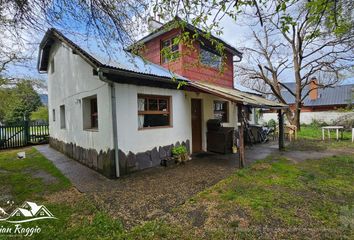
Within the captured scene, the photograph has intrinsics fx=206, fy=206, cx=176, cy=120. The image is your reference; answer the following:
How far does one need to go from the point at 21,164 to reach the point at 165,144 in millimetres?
6028

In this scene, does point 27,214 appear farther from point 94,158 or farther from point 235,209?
point 235,209

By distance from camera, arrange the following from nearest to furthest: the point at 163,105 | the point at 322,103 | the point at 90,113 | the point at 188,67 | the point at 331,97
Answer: the point at 163,105 < the point at 90,113 < the point at 188,67 < the point at 322,103 < the point at 331,97

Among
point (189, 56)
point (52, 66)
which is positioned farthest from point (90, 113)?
point (52, 66)

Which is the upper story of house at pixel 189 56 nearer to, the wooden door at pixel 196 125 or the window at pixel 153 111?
the wooden door at pixel 196 125

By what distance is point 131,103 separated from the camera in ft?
21.9

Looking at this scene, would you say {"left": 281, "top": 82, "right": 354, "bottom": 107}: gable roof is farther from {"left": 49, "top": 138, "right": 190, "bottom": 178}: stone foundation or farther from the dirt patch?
the dirt patch

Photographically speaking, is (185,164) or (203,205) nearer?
(203,205)

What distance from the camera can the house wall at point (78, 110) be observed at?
6375mm

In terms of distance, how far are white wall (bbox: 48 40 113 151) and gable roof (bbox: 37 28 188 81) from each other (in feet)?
1.72

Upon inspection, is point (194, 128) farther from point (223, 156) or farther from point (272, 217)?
point (272, 217)

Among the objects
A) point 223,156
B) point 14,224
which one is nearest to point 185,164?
point 223,156

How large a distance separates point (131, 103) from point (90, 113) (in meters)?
2.52

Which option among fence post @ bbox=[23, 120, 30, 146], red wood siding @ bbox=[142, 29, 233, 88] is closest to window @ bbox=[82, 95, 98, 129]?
red wood siding @ bbox=[142, 29, 233, 88]

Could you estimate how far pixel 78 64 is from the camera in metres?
8.12
